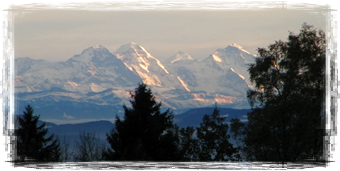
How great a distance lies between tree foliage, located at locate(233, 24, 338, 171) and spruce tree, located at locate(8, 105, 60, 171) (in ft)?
43.3

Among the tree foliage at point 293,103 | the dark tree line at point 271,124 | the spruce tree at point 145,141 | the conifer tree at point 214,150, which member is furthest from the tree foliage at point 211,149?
the spruce tree at point 145,141

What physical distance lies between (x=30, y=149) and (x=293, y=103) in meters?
17.3

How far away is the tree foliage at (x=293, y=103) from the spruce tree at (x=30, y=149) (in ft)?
43.3

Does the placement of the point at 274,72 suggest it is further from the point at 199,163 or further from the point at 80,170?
the point at 80,170

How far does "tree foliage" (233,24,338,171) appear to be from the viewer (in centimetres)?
3691

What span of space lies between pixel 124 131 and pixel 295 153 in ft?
34.5

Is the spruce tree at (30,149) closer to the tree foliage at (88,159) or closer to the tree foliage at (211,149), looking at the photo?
the tree foliage at (88,159)

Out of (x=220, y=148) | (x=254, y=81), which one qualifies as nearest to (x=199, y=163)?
(x=220, y=148)

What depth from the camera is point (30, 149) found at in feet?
136

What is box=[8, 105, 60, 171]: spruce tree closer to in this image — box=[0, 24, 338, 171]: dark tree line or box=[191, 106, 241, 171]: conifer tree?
box=[0, 24, 338, 171]: dark tree line

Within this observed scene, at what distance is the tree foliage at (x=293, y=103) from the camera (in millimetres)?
36906

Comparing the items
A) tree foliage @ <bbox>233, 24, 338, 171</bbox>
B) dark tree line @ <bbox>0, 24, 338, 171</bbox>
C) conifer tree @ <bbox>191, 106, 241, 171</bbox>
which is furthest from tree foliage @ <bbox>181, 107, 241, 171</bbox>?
tree foliage @ <bbox>233, 24, 338, 171</bbox>

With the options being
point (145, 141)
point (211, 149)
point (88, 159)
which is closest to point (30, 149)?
point (145, 141)

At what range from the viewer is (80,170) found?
57.6 m
